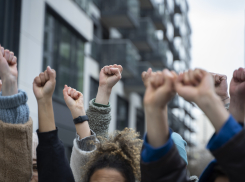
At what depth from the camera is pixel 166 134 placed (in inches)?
59.6

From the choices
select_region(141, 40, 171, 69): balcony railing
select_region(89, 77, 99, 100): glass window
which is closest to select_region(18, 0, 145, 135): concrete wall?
select_region(89, 77, 99, 100): glass window

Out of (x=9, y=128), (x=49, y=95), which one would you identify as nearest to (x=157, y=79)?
(x=49, y=95)

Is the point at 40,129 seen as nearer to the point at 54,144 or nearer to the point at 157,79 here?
the point at 54,144

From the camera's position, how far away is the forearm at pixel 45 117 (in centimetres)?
188

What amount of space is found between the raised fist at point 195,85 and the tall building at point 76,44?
2439 mm

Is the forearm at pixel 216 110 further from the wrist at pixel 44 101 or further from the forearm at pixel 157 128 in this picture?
the wrist at pixel 44 101

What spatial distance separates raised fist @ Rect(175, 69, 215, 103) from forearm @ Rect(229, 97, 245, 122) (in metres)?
0.51

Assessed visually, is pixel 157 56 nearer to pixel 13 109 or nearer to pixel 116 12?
pixel 116 12

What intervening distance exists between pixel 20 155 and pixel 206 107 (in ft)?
3.45

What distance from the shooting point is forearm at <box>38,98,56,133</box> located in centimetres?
188

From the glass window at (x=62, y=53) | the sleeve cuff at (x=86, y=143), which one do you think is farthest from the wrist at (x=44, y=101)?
the glass window at (x=62, y=53)

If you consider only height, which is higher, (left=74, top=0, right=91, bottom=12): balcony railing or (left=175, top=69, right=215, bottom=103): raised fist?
(left=74, top=0, right=91, bottom=12): balcony railing

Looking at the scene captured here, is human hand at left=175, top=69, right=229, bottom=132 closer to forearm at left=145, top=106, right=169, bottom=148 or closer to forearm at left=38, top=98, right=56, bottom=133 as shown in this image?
forearm at left=145, top=106, right=169, bottom=148

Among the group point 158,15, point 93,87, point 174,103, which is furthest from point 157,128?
point 174,103
